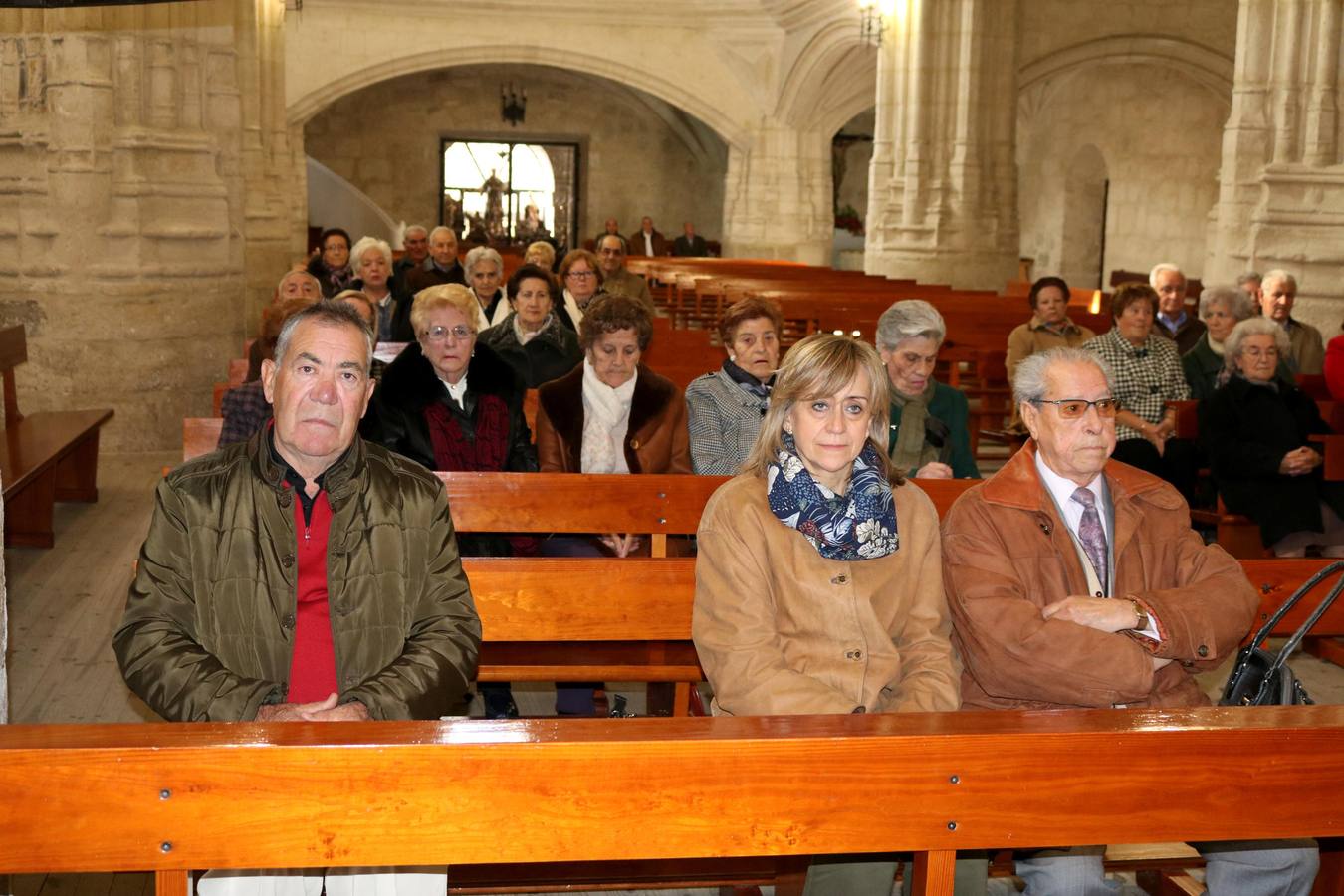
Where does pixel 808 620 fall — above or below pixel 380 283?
below

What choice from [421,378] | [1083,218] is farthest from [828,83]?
[421,378]

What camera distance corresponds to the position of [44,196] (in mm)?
8430

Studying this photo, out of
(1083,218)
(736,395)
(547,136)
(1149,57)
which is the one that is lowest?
(736,395)

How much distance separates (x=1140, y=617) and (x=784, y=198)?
2572 cm

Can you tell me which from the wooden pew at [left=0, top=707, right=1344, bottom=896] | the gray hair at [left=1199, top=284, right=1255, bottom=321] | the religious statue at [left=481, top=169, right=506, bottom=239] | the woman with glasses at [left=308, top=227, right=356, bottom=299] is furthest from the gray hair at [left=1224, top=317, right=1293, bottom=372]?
the religious statue at [left=481, top=169, right=506, bottom=239]

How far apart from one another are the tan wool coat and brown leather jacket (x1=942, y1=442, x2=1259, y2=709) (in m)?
0.13

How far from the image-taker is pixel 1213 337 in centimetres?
702

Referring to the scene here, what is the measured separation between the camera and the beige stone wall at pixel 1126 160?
2056cm

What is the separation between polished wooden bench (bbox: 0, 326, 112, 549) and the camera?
19.8ft

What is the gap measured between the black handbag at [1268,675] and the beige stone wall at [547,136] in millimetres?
28100

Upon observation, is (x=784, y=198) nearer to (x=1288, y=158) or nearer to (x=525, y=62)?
(x=525, y=62)

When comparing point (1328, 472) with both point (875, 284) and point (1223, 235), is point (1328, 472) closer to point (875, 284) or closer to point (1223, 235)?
point (1223, 235)

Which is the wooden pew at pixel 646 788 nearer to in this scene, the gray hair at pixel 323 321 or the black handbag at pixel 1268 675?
the black handbag at pixel 1268 675

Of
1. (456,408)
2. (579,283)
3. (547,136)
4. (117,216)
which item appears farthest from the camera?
(547,136)
